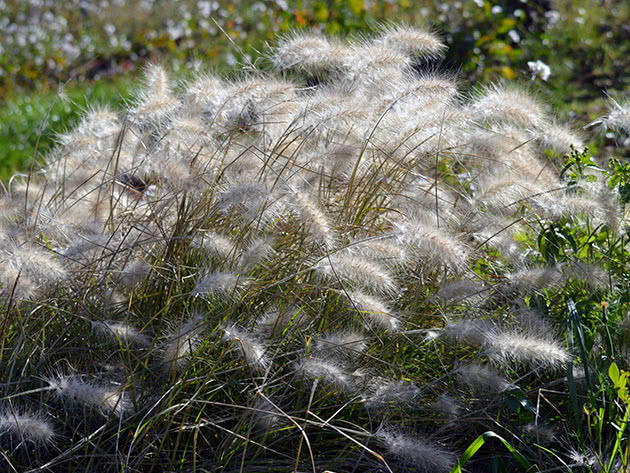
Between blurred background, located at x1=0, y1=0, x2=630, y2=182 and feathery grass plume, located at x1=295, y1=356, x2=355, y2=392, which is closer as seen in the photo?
feathery grass plume, located at x1=295, y1=356, x2=355, y2=392

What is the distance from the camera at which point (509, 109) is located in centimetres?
268

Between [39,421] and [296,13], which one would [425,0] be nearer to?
[296,13]

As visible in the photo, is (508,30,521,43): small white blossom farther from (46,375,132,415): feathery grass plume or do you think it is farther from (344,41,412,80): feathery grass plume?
(46,375,132,415): feathery grass plume

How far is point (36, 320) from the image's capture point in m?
2.49

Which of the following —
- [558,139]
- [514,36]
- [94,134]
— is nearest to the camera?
[558,139]

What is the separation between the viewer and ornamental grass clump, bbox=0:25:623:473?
2.22 meters

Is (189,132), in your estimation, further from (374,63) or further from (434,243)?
(434,243)

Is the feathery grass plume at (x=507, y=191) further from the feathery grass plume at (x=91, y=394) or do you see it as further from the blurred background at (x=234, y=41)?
the blurred background at (x=234, y=41)

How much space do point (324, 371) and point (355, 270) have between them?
279 millimetres

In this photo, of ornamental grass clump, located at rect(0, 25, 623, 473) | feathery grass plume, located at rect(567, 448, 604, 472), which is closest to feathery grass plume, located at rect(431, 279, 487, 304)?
ornamental grass clump, located at rect(0, 25, 623, 473)

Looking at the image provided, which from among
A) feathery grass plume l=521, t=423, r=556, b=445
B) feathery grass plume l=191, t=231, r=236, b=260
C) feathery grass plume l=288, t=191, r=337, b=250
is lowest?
feathery grass plume l=521, t=423, r=556, b=445

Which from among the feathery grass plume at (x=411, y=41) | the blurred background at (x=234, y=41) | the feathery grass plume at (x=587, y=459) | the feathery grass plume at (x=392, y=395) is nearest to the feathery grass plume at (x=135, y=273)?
the feathery grass plume at (x=392, y=395)

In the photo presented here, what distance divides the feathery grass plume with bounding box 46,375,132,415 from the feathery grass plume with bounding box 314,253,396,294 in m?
0.64

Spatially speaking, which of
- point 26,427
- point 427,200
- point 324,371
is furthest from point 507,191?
point 26,427
